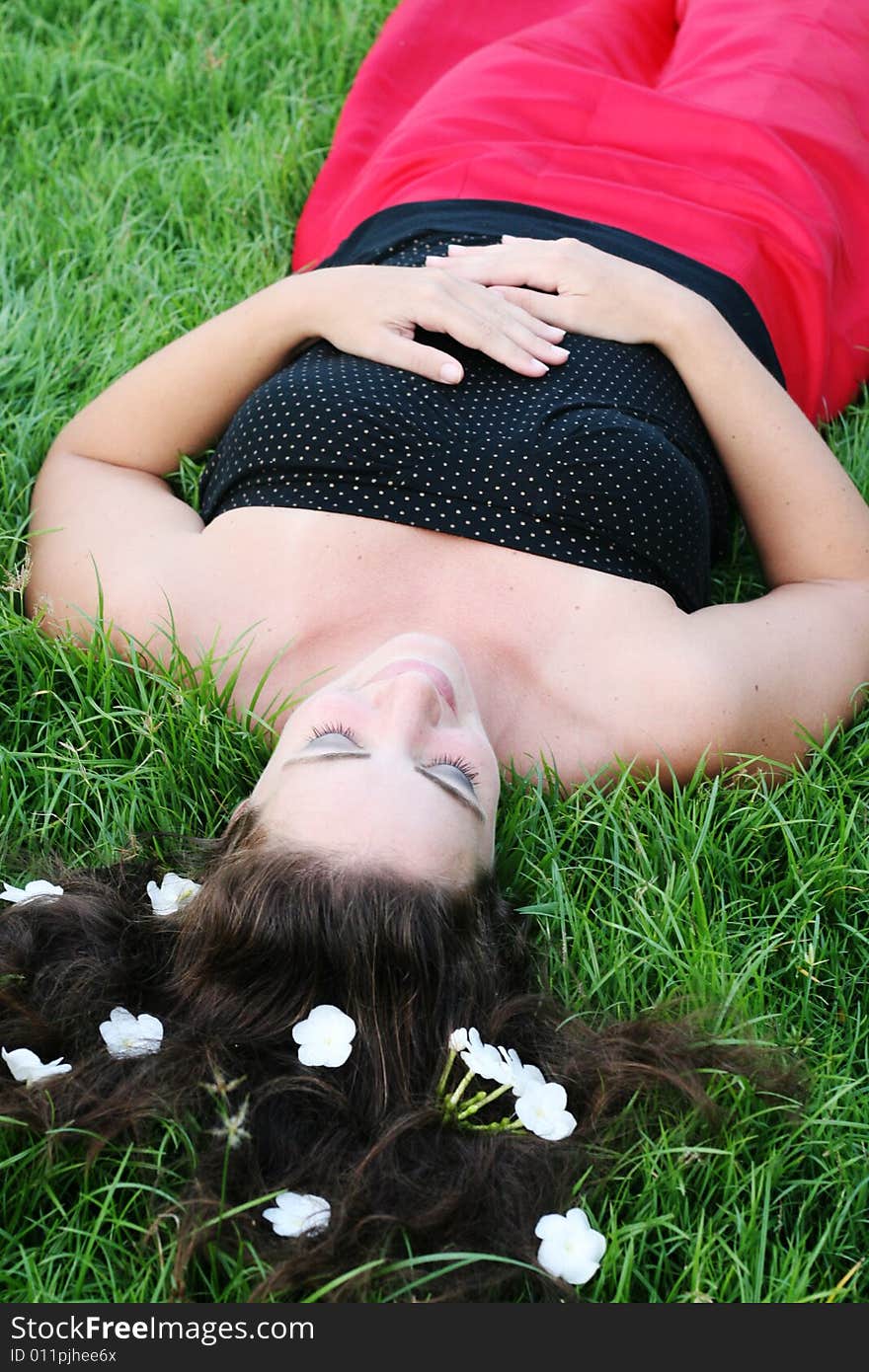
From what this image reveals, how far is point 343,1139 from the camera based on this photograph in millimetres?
1709

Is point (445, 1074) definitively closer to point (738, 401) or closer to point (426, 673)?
point (426, 673)

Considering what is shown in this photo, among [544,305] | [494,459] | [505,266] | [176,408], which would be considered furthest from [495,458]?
[176,408]

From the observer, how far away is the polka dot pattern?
226cm

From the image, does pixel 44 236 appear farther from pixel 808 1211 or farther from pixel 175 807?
pixel 808 1211

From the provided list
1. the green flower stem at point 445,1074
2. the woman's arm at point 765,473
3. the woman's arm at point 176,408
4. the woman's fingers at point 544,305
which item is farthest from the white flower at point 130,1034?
the woman's fingers at point 544,305

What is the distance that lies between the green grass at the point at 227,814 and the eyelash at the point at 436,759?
0.26m

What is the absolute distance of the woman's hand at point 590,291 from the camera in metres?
2.50

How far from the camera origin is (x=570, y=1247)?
1.63 metres

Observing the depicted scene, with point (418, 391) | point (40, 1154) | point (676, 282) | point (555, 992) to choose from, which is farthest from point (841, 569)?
point (40, 1154)

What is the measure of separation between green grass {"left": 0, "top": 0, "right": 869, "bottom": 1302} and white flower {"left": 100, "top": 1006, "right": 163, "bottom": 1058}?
0.13 m

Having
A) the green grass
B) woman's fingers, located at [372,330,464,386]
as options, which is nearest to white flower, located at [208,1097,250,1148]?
the green grass

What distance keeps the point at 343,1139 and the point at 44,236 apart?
99.7 inches

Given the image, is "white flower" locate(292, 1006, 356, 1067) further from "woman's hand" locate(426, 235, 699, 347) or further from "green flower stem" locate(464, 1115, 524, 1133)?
"woman's hand" locate(426, 235, 699, 347)

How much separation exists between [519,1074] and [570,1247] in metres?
0.24
